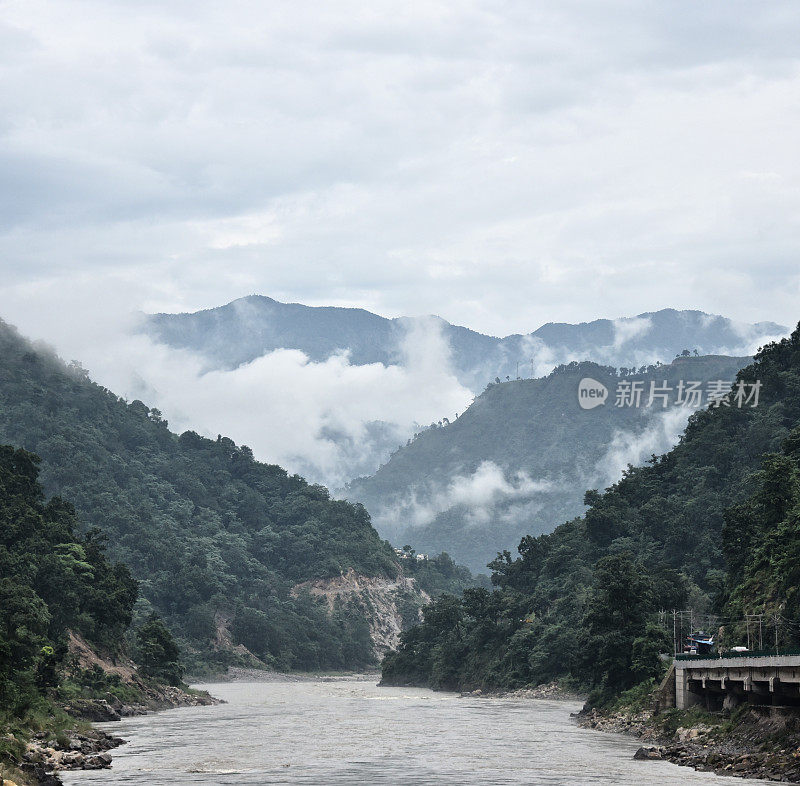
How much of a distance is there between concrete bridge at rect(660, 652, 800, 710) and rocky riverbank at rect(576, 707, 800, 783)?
3.23ft

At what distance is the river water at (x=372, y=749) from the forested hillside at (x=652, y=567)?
1152cm

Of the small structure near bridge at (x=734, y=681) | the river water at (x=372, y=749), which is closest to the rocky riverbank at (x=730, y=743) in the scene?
the small structure near bridge at (x=734, y=681)

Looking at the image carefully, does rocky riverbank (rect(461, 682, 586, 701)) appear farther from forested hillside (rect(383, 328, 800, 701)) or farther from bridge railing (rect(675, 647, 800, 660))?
bridge railing (rect(675, 647, 800, 660))

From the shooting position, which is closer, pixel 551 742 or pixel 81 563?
pixel 551 742

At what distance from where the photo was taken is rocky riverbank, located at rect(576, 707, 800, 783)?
185 feet

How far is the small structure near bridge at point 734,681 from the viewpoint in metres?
59.0

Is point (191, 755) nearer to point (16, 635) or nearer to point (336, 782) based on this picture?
point (336, 782)

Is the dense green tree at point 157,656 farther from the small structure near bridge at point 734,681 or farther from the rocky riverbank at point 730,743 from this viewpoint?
the small structure near bridge at point 734,681

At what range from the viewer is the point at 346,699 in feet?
481

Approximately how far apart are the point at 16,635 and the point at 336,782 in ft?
132

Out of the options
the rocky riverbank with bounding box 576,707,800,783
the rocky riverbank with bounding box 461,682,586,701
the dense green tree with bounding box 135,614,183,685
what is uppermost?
the rocky riverbank with bounding box 576,707,800,783

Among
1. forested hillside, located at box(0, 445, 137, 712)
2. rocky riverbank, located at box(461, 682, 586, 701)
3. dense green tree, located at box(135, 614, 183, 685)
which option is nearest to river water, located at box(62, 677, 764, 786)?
forested hillside, located at box(0, 445, 137, 712)

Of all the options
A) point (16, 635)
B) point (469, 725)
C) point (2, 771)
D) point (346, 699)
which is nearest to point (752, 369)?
point (346, 699)

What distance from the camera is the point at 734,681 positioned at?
67000 millimetres
